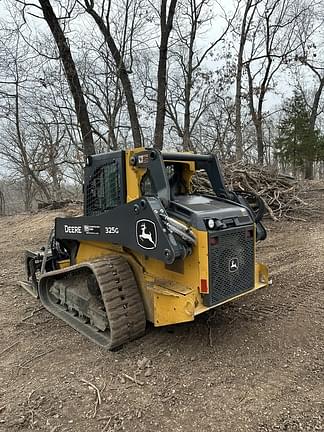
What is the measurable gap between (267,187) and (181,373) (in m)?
7.91

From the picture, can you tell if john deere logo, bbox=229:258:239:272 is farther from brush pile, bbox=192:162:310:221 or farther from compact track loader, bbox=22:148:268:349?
brush pile, bbox=192:162:310:221

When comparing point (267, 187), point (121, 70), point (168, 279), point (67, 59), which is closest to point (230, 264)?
point (168, 279)

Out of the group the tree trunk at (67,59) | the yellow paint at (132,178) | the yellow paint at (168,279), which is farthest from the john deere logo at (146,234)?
the tree trunk at (67,59)

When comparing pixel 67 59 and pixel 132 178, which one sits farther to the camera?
pixel 67 59

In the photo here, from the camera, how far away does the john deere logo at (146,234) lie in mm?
3316

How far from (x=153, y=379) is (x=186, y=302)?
691mm

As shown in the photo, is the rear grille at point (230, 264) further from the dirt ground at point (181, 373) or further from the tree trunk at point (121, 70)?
the tree trunk at point (121, 70)

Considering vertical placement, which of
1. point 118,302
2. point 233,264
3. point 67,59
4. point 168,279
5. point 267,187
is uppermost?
point 67,59

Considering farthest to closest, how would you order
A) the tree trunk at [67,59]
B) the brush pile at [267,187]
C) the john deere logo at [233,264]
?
the tree trunk at [67,59] → the brush pile at [267,187] → the john deere logo at [233,264]

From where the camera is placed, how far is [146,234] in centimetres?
339

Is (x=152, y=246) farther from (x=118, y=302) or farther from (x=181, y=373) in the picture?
(x=181, y=373)

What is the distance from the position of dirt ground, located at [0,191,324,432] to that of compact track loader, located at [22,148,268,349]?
33 cm

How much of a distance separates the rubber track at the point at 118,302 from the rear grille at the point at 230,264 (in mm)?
740

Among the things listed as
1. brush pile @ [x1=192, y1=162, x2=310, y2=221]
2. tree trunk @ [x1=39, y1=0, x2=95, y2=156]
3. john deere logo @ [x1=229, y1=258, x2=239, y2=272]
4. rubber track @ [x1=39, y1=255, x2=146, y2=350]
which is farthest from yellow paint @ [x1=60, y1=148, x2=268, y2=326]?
tree trunk @ [x1=39, y1=0, x2=95, y2=156]
